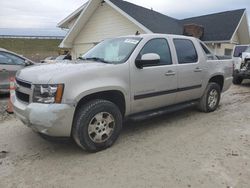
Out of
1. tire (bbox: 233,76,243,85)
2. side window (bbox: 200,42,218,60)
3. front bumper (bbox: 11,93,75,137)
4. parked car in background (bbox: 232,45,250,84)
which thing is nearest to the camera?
front bumper (bbox: 11,93,75,137)

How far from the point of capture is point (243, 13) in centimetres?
1827

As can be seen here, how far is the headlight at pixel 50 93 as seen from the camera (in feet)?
11.5

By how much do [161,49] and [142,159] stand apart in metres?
2.32

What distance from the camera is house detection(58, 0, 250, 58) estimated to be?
1455 cm

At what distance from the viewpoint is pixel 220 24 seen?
18531 mm

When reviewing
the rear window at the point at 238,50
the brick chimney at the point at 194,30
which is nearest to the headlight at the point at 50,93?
the rear window at the point at 238,50

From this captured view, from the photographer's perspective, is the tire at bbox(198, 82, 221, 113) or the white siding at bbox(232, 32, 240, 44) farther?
the white siding at bbox(232, 32, 240, 44)

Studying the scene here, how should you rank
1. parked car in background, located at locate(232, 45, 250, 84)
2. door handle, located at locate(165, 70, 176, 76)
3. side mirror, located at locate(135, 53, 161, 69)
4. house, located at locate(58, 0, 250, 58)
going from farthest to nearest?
house, located at locate(58, 0, 250, 58) < parked car in background, located at locate(232, 45, 250, 84) < door handle, located at locate(165, 70, 176, 76) < side mirror, located at locate(135, 53, 161, 69)

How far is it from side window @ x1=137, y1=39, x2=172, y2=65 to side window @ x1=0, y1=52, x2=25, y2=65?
17.5 feet

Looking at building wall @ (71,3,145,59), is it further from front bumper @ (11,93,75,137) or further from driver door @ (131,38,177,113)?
front bumper @ (11,93,75,137)

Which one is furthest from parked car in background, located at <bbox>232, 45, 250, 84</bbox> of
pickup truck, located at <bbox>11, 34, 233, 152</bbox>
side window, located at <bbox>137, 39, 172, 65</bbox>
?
side window, located at <bbox>137, 39, 172, 65</bbox>

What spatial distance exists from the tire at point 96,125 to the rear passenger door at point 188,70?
1.78 m

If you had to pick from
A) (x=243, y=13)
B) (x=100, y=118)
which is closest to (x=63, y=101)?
(x=100, y=118)

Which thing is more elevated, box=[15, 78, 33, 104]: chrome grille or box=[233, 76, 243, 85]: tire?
box=[15, 78, 33, 104]: chrome grille
